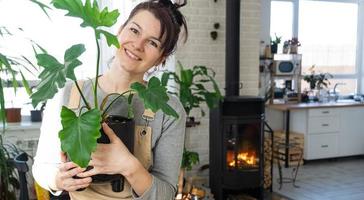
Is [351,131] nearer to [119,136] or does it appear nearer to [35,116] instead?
[35,116]

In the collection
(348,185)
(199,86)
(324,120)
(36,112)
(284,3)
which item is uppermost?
(284,3)

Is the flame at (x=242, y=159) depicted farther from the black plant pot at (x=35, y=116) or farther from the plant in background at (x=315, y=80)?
the plant in background at (x=315, y=80)

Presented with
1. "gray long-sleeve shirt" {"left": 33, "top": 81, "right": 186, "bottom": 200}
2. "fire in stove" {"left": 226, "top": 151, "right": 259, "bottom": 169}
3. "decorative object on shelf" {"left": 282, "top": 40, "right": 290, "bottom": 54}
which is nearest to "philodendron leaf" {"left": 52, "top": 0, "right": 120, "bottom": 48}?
"gray long-sleeve shirt" {"left": 33, "top": 81, "right": 186, "bottom": 200}

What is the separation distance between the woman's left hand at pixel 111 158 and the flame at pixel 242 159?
3011 millimetres

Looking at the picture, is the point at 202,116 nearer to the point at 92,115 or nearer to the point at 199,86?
the point at 199,86

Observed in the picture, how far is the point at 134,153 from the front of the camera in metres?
1.01

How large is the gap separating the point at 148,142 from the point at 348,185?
14.2 ft

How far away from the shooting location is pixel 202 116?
4188 mm

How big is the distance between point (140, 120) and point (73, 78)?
0.24m

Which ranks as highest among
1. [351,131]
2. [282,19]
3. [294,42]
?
[282,19]

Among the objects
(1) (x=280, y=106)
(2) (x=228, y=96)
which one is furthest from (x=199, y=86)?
(1) (x=280, y=106)

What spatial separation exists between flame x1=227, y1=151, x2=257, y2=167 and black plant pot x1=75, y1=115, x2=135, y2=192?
2.94 meters

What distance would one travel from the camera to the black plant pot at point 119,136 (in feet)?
2.91

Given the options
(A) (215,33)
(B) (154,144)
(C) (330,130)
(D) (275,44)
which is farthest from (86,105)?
(C) (330,130)
